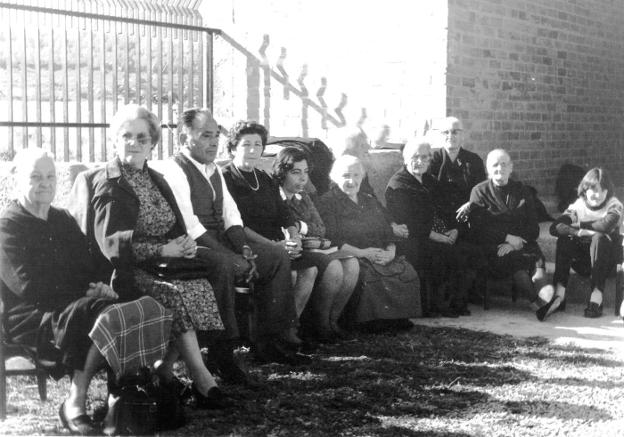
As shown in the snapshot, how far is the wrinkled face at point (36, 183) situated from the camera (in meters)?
4.52

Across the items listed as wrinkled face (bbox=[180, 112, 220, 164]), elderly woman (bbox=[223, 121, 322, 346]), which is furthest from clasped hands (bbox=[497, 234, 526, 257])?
wrinkled face (bbox=[180, 112, 220, 164])

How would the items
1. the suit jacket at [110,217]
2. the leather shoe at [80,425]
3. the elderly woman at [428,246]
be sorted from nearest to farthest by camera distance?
the leather shoe at [80,425] < the suit jacket at [110,217] < the elderly woman at [428,246]

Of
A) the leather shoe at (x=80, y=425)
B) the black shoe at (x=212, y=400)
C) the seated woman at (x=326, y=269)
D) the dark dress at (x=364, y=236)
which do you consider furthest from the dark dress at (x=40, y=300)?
the dark dress at (x=364, y=236)

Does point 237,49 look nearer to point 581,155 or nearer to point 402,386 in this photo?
point 581,155

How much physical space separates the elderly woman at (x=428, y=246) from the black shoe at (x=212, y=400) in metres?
3.03

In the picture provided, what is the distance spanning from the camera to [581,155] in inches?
470

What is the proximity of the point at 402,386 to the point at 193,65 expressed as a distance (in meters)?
5.55

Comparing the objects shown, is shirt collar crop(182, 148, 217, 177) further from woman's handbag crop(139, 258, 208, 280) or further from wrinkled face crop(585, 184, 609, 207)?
wrinkled face crop(585, 184, 609, 207)

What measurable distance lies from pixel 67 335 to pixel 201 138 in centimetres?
179

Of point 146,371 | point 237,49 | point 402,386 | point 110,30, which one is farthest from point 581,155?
point 146,371

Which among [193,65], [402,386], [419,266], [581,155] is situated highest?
[193,65]

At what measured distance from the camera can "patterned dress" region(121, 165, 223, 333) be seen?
492cm

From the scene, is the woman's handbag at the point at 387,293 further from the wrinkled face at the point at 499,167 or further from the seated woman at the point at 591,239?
the wrinkled face at the point at 499,167

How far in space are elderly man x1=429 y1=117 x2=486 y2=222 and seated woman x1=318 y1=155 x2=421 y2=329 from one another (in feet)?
3.77
